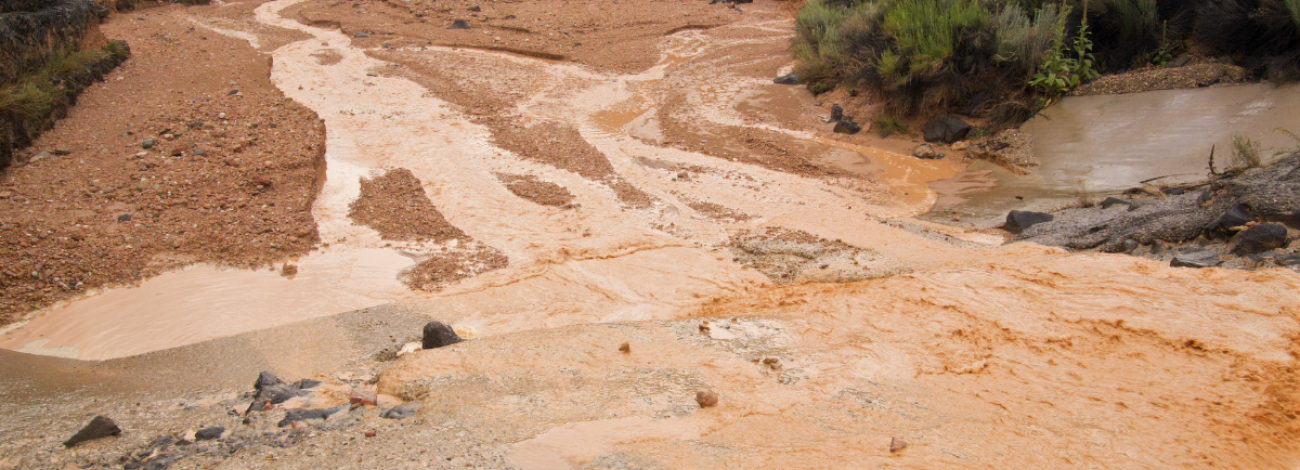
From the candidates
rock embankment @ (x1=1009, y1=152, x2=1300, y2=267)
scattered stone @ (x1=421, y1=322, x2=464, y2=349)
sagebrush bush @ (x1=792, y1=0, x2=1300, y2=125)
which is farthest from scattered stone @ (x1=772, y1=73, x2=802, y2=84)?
scattered stone @ (x1=421, y1=322, x2=464, y2=349)

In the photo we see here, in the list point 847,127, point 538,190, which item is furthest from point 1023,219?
point 538,190

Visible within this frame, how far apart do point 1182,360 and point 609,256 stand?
404 cm

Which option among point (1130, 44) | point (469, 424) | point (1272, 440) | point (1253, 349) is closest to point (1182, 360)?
point (1253, 349)

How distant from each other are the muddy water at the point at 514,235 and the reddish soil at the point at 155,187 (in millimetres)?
267

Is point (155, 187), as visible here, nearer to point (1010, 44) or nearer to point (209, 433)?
point (209, 433)

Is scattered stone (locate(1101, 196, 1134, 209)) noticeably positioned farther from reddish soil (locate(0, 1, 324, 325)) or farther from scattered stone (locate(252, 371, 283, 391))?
reddish soil (locate(0, 1, 324, 325))

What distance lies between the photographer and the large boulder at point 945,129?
28.9 ft

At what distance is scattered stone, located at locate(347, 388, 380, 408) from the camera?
11.9 feet

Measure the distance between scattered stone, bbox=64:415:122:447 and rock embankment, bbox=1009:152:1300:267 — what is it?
6.00 m

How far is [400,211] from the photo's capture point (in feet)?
23.6

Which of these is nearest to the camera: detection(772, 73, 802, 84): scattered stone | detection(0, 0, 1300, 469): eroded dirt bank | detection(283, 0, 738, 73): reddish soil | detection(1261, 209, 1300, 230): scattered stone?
detection(0, 0, 1300, 469): eroded dirt bank

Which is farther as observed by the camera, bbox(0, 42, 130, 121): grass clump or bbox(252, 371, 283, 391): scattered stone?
bbox(0, 42, 130, 121): grass clump

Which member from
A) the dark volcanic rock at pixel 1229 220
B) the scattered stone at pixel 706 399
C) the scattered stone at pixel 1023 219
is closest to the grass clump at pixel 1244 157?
the dark volcanic rock at pixel 1229 220

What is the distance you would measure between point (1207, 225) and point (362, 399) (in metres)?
5.64
